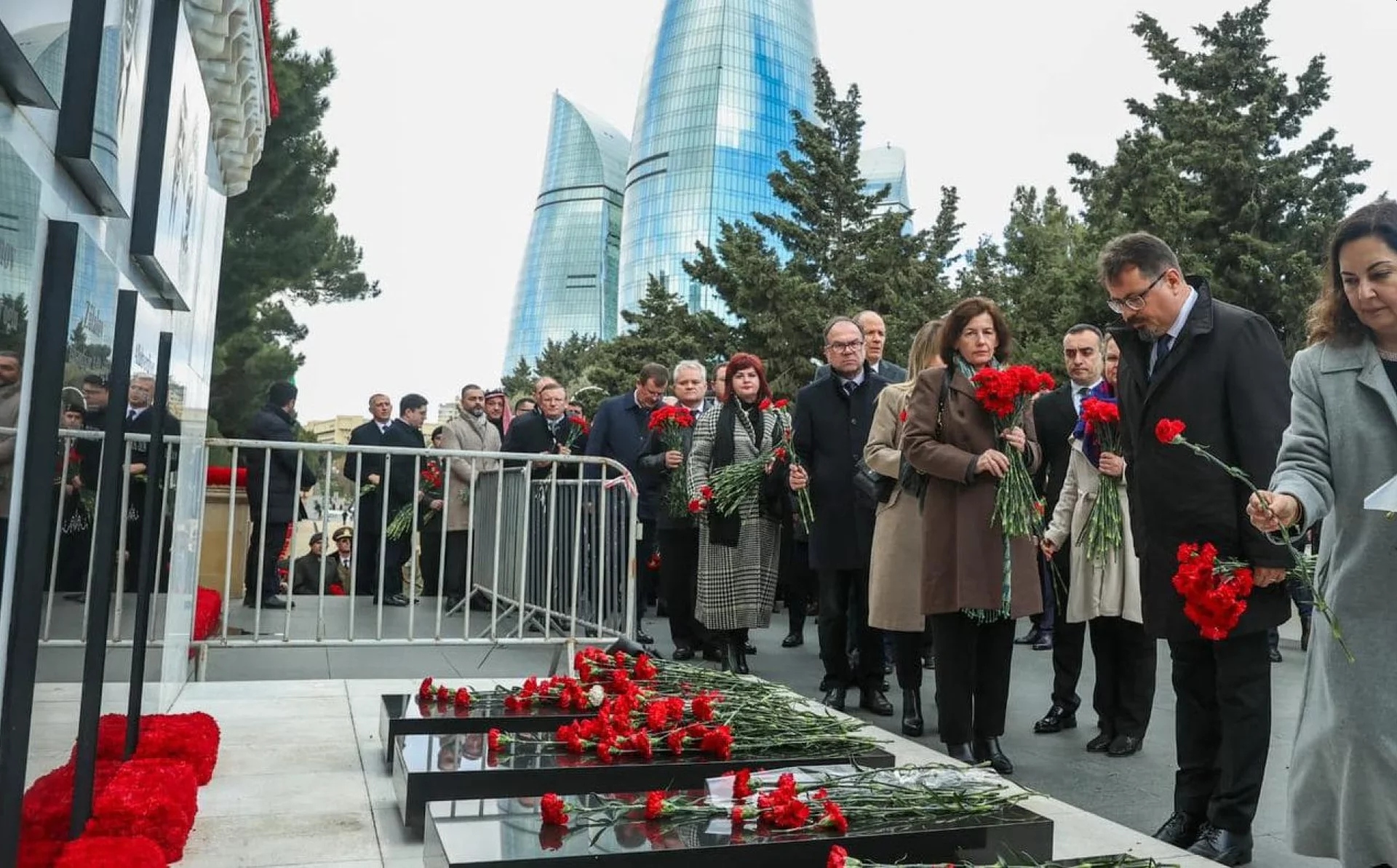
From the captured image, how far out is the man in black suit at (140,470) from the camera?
3.13m

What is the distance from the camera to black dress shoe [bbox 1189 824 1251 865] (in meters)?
3.34

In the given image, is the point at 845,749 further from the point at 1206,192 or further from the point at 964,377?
the point at 1206,192

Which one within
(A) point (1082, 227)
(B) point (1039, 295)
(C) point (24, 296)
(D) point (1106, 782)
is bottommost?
(D) point (1106, 782)

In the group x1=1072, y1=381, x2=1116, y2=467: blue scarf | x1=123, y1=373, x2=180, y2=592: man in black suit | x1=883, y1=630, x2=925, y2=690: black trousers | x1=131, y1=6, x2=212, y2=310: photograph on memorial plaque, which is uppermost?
x1=131, y1=6, x2=212, y2=310: photograph on memorial plaque

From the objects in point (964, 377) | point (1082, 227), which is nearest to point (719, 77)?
point (1082, 227)

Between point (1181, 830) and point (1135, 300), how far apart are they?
173cm

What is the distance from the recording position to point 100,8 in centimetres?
212

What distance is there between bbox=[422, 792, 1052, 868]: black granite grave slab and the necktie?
153 centimetres

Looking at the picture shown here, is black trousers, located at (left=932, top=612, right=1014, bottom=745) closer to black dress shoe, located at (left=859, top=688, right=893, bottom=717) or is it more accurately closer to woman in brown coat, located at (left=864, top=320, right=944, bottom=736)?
woman in brown coat, located at (left=864, top=320, right=944, bottom=736)

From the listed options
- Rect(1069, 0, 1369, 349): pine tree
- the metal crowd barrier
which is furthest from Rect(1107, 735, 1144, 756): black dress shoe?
Rect(1069, 0, 1369, 349): pine tree

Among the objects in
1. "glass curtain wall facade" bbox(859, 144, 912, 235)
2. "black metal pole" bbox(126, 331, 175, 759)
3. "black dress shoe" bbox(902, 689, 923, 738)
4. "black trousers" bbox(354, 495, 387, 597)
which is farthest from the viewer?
"glass curtain wall facade" bbox(859, 144, 912, 235)

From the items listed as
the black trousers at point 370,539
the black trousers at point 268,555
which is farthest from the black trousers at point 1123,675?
the black trousers at point 370,539

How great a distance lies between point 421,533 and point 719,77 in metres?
63.6

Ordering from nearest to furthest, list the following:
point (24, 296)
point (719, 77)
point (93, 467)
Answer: point (24, 296) → point (93, 467) → point (719, 77)
